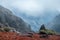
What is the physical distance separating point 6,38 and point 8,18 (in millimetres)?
129587

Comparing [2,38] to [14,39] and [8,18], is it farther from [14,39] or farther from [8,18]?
[8,18]

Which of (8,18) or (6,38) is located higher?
(8,18)

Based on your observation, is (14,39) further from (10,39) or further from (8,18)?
(8,18)

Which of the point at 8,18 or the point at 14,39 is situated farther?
the point at 8,18

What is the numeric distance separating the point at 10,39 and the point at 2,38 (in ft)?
2.30

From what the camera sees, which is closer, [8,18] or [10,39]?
[10,39]

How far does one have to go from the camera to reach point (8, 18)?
472ft

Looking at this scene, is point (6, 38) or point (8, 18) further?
point (8, 18)

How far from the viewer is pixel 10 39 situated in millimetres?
14945

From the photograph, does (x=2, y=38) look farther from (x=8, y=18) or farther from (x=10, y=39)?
(x=8, y=18)

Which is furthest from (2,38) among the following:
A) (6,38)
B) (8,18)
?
(8,18)

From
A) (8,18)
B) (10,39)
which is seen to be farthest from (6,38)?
(8,18)

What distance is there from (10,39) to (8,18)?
130 m
